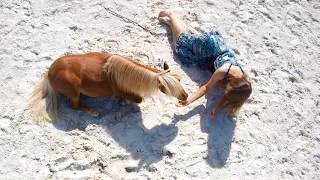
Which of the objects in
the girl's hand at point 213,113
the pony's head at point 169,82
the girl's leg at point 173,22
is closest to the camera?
the pony's head at point 169,82

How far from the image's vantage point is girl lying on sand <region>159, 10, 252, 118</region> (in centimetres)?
343

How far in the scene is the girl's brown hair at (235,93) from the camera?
337 cm

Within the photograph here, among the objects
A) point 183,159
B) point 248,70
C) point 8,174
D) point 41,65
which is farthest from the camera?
point 248,70

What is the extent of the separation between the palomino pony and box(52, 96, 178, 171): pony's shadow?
0.15 metres

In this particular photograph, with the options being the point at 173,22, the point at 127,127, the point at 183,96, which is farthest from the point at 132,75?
the point at 173,22

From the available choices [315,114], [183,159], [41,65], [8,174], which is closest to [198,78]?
[183,159]

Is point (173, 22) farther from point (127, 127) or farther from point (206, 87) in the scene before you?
point (127, 127)

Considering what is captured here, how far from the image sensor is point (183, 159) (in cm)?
349

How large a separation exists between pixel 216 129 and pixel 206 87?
43cm

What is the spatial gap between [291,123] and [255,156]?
0.60 metres

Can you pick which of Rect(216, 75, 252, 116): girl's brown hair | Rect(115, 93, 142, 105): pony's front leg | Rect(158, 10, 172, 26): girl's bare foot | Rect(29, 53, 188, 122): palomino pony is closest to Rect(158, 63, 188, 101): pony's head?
Rect(29, 53, 188, 122): palomino pony

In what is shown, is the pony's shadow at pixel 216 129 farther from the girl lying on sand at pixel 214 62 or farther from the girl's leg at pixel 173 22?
the girl's leg at pixel 173 22

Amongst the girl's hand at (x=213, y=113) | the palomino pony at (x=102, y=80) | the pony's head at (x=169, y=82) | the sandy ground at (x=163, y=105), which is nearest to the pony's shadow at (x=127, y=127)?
the sandy ground at (x=163, y=105)

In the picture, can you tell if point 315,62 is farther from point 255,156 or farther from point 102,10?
point 102,10
